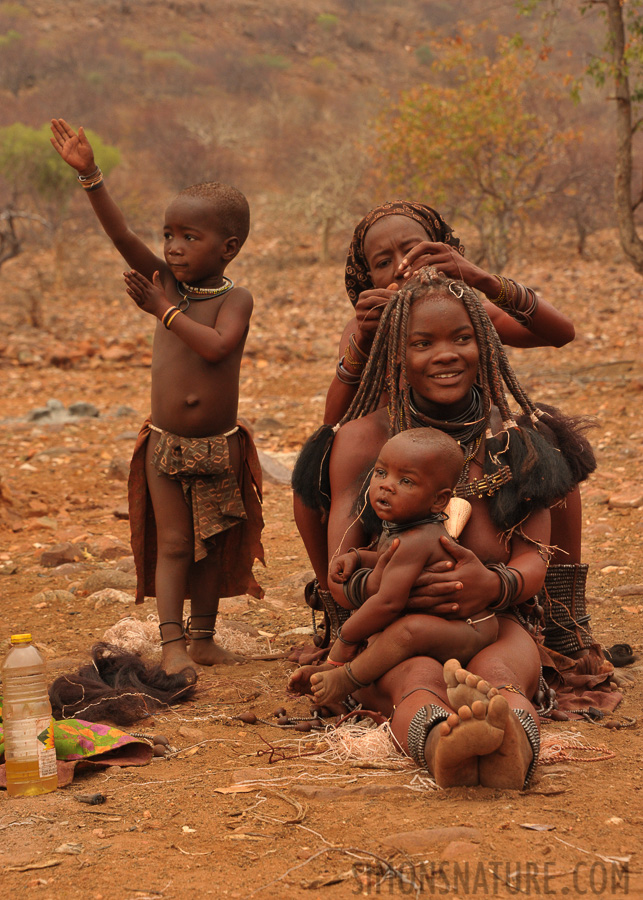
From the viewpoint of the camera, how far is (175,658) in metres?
4.02

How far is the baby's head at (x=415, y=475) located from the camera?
2.99 meters

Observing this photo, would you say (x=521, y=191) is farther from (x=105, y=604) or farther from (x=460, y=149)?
(x=105, y=604)

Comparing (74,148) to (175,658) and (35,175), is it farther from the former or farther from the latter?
(35,175)

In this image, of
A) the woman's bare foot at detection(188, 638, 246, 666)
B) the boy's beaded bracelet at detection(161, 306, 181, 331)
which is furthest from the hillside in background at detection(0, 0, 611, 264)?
the woman's bare foot at detection(188, 638, 246, 666)

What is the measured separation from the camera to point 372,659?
9.89ft

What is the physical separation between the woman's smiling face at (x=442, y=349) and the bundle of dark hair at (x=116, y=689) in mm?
1521

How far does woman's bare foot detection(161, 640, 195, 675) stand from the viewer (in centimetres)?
398

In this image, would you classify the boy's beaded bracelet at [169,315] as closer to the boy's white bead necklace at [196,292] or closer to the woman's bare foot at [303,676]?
the boy's white bead necklace at [196,292]

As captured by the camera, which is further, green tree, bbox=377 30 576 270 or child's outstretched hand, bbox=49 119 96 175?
green tree, bbox=377 30 576 270

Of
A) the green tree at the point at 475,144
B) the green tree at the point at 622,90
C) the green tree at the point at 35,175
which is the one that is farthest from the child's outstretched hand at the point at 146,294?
the green tree at the point at 35,175

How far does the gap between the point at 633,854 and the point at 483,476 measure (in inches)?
56.9

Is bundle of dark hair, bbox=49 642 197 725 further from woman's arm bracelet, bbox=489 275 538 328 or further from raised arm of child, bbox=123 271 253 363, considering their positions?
woman's arm bracelet, bbox=489 275 538 328

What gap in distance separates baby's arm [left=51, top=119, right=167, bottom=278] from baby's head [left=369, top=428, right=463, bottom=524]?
160 centimetres

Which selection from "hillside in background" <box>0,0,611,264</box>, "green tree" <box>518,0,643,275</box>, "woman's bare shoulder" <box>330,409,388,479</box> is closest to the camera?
"woman's bare shoulder" <box>330,409,388,479</box>
